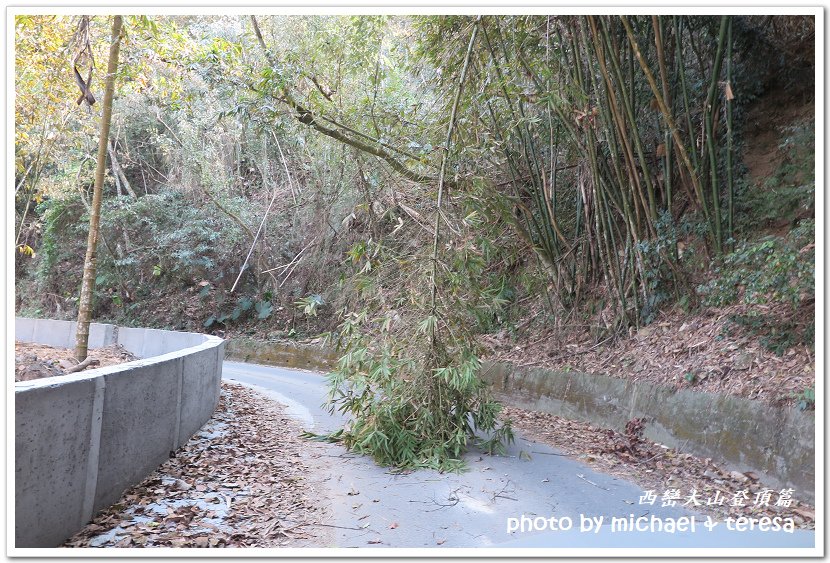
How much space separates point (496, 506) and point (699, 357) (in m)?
2.58

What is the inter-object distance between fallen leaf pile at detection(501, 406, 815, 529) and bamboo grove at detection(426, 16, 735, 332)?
58.3 inches

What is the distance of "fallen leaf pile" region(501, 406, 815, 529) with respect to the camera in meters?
3.57

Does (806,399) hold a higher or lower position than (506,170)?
lower

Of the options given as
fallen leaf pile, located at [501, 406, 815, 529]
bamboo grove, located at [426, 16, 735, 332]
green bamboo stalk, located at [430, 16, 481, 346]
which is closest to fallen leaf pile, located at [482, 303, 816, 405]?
bamboo grove, located at [426, 16, 735, 332]

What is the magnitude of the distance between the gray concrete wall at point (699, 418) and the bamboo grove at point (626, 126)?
963 mm

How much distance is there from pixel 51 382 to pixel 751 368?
4.53 meters

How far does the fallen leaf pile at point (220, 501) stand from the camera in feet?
11.1

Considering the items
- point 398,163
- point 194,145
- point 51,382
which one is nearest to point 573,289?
point 398,163

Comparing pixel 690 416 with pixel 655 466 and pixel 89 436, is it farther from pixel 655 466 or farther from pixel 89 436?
pixel 89 436

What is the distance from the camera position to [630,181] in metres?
6.81

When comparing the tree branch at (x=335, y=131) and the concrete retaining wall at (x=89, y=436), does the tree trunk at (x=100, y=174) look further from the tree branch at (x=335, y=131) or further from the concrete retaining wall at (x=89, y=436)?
the concrete retaining wall at (x=89, y=436)

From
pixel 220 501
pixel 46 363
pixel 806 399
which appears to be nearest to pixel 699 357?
pixel 806 399

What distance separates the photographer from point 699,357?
18.5ft
